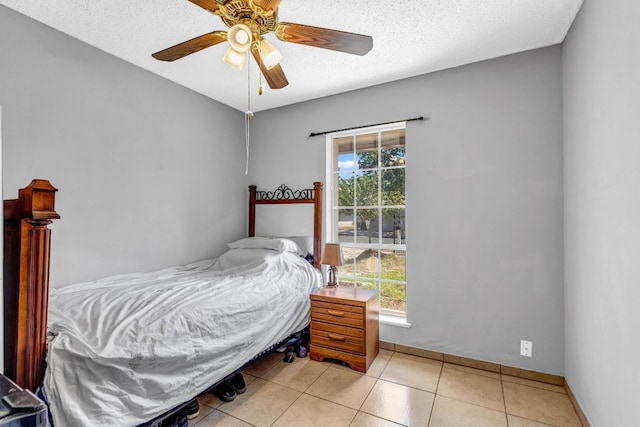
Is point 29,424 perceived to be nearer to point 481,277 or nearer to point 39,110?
point 39,110

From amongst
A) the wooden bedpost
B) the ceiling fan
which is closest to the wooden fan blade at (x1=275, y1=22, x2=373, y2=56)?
the ceiling fan

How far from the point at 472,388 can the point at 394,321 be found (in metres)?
0.83

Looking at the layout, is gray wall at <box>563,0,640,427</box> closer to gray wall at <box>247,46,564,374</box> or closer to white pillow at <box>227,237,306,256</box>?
gray wall at <box>247,46,564,374</box>

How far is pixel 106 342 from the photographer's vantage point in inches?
56.9

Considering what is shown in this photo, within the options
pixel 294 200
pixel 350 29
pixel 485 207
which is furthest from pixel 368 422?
pixel 350 29

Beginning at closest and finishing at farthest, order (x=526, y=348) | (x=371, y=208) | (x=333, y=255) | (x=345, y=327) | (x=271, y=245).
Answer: (x=526, y=348)
(x=345, y=327)
(x=333, y=255)
(x=271, y=245)
(x=371, y=208)

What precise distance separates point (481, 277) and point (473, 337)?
0.51 metres

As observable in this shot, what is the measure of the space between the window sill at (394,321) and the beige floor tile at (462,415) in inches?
31.0

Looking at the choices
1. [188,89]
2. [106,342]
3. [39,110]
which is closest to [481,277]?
[106,342]

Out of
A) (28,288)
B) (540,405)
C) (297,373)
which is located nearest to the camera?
(28,288)

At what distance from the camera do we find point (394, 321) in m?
2.97

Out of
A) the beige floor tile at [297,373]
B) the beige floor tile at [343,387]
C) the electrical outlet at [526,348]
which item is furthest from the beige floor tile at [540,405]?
the beige floor tile at [297,373]

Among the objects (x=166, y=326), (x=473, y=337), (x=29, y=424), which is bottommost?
(x=473, y=337)

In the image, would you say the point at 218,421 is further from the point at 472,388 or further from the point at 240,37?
the point at 240,37
